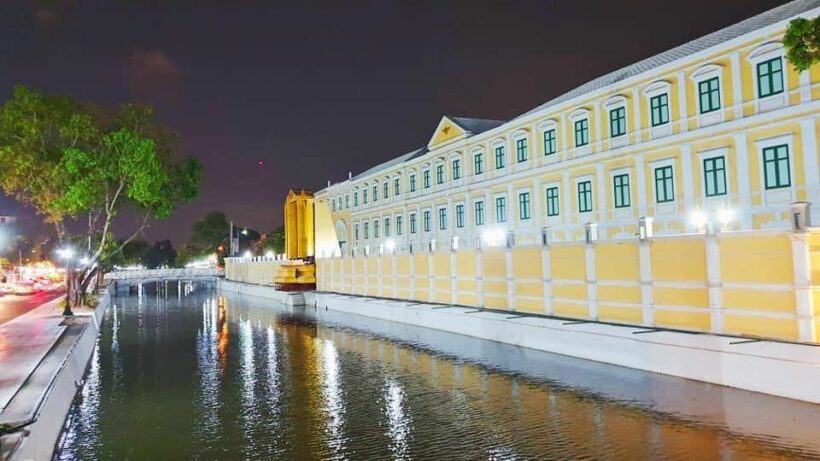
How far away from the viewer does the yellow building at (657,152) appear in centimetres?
2212

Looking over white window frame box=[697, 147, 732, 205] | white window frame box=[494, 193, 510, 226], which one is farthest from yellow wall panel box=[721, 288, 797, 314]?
white window frame box=[494, 193, 510, 226]

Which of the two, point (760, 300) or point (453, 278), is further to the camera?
point (453, 278)

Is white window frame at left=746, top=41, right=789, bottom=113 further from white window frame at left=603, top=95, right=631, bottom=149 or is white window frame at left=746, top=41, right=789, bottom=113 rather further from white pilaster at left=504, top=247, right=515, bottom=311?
white pilaster at left=504, top=247, right=515, bottom=311

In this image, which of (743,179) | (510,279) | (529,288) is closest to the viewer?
(529,288)

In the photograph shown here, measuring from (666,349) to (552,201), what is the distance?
19.1m

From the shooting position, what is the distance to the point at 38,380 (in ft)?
41.4

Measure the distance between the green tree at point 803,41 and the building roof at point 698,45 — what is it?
12.0m

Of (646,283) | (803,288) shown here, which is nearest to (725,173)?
(646,283)

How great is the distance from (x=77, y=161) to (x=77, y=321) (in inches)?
279

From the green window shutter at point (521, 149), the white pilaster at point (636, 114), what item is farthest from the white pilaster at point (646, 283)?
the green window shutter at point (521, 149)

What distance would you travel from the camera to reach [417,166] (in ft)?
151

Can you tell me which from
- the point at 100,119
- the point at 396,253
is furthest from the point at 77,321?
the point at 396,253

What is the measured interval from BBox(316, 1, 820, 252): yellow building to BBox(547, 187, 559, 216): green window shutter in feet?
0.24

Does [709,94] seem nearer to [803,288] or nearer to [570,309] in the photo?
[570,309]
